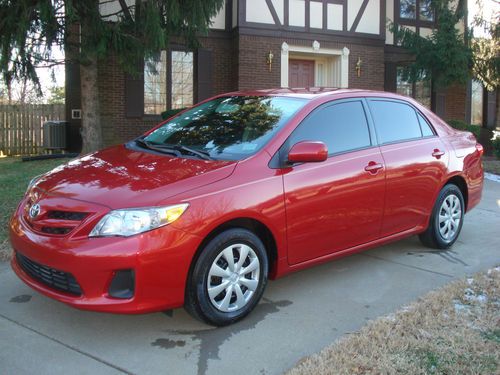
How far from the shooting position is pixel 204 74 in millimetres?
13797

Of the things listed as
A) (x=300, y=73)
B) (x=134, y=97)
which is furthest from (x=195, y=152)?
(x=300, y=73)

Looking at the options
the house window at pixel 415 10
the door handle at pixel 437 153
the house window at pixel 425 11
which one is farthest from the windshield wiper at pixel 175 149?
the house window at pixel 425 11

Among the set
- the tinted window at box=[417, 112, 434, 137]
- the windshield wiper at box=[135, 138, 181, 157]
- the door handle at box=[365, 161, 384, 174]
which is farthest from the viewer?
the tinted window at box=[417, 112, 434, 137]

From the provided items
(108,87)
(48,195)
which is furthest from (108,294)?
(108,87)

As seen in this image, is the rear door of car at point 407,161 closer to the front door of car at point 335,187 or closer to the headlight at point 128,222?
the front door of car at point 335,187

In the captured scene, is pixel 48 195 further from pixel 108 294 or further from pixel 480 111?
pixel 480 111

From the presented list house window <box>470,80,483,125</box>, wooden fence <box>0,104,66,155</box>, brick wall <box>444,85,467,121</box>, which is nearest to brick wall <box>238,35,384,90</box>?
brick wall <box>444,85,467,121</box>

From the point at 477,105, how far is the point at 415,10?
13.6 feet

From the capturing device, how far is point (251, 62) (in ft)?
44.6

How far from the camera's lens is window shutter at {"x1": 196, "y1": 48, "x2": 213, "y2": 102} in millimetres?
13727

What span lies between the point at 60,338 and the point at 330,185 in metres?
2.21

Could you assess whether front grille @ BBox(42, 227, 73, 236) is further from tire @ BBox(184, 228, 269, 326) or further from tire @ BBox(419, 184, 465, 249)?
tire @ BBox(419, 184, 465, 249)

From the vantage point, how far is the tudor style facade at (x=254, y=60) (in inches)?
520

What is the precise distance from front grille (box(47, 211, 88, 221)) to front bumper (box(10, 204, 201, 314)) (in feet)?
0.44
